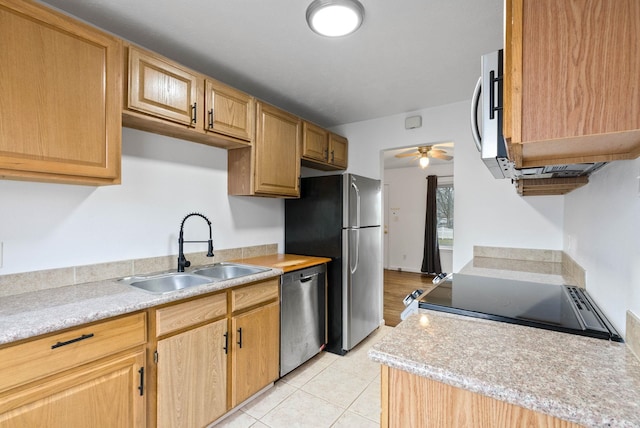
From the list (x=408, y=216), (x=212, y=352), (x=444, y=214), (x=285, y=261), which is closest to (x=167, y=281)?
(x=212, y=352)

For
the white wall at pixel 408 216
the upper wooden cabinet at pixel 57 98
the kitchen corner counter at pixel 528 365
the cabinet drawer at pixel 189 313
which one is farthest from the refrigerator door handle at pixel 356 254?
the white wall at pixel 408 216

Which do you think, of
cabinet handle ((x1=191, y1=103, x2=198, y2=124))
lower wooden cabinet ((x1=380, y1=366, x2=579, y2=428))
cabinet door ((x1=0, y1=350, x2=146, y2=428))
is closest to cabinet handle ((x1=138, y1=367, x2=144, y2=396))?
cabinet door ((x1=0, y1=350, x2=146, y2=428))

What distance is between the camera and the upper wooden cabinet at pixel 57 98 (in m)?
1.23

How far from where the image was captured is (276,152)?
254cm

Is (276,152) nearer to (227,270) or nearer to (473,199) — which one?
(227,270)

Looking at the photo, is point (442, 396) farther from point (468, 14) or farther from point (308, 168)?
point (308, 168)

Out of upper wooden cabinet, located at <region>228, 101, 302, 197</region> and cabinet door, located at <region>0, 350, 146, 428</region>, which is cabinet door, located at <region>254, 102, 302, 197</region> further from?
cabinet door, located at <region>0, 350, 146, 428</region>

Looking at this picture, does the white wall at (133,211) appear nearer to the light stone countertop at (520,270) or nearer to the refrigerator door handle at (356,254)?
the refrigerator door handle at (356,254)

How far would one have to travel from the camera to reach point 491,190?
8.93ft

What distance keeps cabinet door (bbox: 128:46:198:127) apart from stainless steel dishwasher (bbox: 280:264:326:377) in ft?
4.29

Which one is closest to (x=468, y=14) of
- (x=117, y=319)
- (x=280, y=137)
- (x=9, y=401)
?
(x=280, y=137)

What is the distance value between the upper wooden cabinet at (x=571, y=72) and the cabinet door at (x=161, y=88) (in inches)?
67.9

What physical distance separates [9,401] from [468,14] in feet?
8.52

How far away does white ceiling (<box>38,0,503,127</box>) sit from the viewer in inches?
62.1
